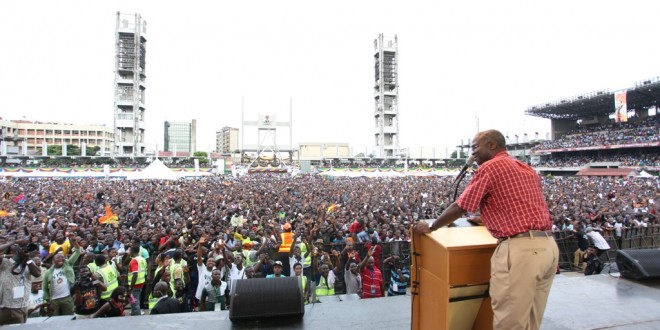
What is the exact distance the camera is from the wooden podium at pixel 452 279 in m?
1.90

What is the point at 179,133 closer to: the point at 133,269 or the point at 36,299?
the point at 133,269

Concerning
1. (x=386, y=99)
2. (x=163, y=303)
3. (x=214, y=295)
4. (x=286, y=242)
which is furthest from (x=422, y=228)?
(x=386, y=99)

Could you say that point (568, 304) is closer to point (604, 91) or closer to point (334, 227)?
point (334, 227)

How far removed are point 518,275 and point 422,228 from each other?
0.51 meters

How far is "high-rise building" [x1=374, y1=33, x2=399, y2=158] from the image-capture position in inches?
2980

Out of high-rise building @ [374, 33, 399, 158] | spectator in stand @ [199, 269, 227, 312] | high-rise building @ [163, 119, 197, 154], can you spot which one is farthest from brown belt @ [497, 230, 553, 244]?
high-rise building @ [163, 119, 197, 154]

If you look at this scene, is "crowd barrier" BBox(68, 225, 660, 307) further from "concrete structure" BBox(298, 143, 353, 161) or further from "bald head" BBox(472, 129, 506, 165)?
"concrete structure" BBox(298, 143, 353, 161)

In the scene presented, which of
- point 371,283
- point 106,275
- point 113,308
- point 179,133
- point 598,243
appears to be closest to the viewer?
point 113,308

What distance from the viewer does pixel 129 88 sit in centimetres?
6412

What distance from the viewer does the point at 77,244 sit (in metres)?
6.54

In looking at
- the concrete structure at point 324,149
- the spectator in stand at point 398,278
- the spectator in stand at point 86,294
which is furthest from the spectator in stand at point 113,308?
the concrete structure at point 324,149

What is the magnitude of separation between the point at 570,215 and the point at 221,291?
1143 cm

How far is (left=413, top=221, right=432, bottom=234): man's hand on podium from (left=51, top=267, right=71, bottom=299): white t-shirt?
4.80m

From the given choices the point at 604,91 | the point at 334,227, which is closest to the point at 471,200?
the point at 334,227
